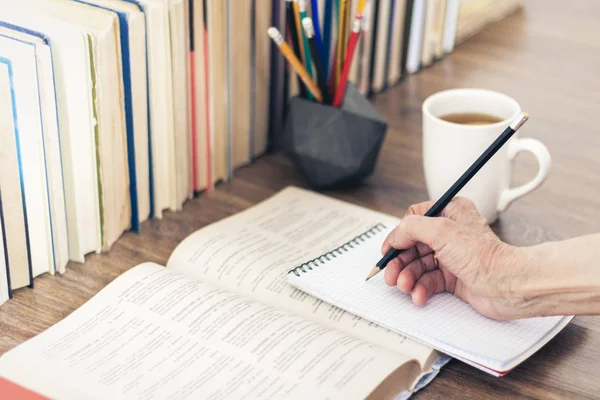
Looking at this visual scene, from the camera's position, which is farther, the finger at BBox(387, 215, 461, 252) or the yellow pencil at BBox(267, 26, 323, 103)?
A: the yellow pencil at BBox(267, 26, 323, 103)

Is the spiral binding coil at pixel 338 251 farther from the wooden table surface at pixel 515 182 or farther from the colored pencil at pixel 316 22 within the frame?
the colored pencil at pixel 316 22

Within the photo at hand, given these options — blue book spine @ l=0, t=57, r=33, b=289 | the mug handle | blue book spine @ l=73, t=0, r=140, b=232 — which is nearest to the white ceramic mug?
the mug handle

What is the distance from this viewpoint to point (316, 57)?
1009mm

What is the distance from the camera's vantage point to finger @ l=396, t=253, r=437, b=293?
823 mm

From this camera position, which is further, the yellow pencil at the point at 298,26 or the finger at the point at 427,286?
the yellow pencil at the point at 298,26

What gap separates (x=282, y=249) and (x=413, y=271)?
16 cm

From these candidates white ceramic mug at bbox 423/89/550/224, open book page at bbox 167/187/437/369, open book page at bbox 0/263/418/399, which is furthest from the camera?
white ceramic mug at bbox 423/89/550/224

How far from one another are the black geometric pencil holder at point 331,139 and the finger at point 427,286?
0.75ft

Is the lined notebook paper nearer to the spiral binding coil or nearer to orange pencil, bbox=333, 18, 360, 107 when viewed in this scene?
the spiral binding coil

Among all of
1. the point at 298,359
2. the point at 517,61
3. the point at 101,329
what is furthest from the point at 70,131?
the point at 517,61

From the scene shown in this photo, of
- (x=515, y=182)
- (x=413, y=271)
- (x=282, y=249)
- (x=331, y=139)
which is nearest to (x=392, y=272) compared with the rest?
(x=413, y=271)

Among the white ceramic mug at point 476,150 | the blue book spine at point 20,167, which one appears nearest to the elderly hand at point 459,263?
the white ceramic mug at point 476,150

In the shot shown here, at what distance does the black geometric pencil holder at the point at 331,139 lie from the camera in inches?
40.3

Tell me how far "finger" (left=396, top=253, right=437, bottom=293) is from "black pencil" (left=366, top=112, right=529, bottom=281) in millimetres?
20
